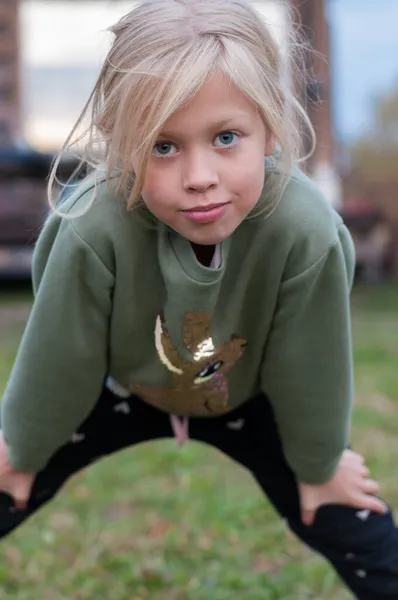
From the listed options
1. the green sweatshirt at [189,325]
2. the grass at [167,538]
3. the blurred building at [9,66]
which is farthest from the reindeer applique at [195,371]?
the blurred building at [9,66]

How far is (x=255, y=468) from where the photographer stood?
1.30 meters

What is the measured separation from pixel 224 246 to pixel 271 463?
389mm

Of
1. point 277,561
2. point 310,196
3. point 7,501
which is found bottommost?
point 277,561

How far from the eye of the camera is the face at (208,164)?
89 cm

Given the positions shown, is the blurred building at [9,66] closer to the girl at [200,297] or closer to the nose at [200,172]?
the girl at [200,297]

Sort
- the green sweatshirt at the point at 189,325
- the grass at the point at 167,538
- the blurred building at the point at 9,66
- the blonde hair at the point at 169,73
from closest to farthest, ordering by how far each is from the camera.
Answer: the blonde hair at the point at 169,73, the green sweatshirt at the point at 189,325, the grass at the point at 167,538, the blurred building at the point at 9,66

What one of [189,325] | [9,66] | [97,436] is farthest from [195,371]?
[9,66]

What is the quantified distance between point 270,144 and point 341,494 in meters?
0.53

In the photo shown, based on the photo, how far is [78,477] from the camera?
2057 millimetres

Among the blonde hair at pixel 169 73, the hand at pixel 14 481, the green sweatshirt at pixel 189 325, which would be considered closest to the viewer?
the blonde hair at pixel 169 73

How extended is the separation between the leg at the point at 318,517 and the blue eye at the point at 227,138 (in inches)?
19.0

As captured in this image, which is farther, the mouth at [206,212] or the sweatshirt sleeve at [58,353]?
the sweatshirt sleeve at [58,353]

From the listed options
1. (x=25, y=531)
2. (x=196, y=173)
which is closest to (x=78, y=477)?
(x=25, y=531)

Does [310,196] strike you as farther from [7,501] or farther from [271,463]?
[7,501]
